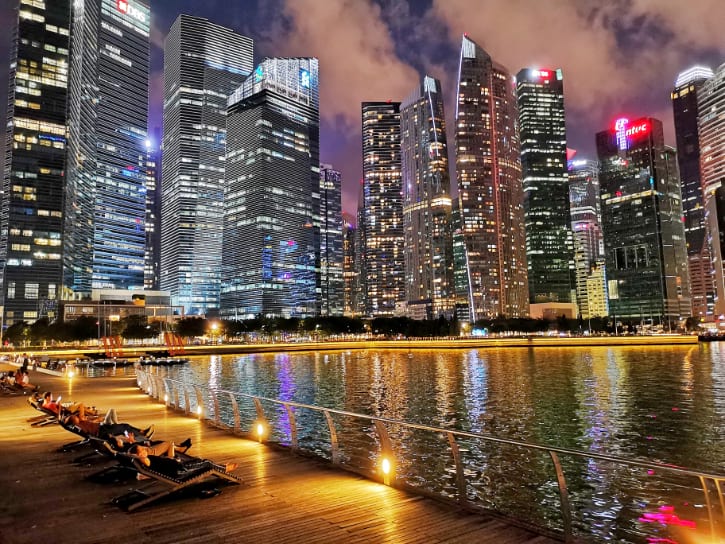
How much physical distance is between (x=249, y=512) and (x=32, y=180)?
224m

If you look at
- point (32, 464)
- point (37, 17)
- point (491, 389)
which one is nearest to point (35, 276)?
point (37, 17)

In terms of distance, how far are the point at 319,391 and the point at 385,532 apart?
45.1 meters

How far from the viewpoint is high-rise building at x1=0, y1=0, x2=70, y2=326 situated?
188375mm

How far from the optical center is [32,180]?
19400 cm

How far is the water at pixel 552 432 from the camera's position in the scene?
1669 centimetres

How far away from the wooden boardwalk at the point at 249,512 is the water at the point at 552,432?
25.4 feet

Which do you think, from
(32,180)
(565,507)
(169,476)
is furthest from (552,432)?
(32,180)

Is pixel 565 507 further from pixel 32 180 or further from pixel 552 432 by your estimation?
pixel 32 180

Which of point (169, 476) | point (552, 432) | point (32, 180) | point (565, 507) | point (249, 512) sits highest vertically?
point (32, 180)

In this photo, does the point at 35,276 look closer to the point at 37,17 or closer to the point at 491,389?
the point at 37,17

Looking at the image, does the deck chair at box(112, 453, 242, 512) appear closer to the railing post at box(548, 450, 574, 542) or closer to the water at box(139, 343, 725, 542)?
the railing post at box(548, 450, 574, 542)

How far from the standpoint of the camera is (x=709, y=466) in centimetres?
2144

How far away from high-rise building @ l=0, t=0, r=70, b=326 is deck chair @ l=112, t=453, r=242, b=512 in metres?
211

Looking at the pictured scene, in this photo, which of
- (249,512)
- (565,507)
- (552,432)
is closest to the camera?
(565,507)
